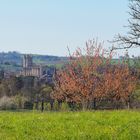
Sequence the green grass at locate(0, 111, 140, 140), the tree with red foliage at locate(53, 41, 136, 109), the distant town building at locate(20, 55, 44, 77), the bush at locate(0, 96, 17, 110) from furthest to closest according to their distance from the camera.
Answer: the distant town building at locate(20, 55, 44, 77) → the bush at locate(0, 96, 17, 110) → the tree with red foliage at locate(53, 41, 136, 109) → the green grass at locate(0, 111, 140, 140)

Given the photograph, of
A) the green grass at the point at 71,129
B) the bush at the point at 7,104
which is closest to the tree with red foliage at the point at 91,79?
the bush at the point at 7,104

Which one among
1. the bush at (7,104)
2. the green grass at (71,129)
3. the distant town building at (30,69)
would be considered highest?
the green grass at (71,129)

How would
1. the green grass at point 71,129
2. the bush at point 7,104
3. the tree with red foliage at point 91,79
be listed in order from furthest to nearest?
the bush at point 7,104 < the tree with red foliage at point 91,79 < the green grass at point 71,129

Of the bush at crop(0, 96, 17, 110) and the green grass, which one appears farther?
the bush at crop(0, 96, 17, 110)

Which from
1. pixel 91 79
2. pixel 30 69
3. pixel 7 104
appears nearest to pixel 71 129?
pixel 91 79

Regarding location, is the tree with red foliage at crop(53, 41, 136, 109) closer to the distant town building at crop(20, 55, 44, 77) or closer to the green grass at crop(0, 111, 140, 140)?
the green grass at crop(0, 111, 140, 140)

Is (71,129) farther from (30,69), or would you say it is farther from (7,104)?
(30,69)

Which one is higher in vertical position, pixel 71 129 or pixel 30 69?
pixel 71 129

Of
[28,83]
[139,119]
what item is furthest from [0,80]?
[139,119]

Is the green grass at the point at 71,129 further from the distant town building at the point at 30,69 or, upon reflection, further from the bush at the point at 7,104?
the distant town building at the point at 30,69

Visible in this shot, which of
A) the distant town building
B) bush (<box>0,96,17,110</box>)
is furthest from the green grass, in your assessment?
the distant town building

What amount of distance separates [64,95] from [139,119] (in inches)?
1143

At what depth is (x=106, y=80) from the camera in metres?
40.4

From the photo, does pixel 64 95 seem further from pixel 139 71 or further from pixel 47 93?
pixel 47 93
